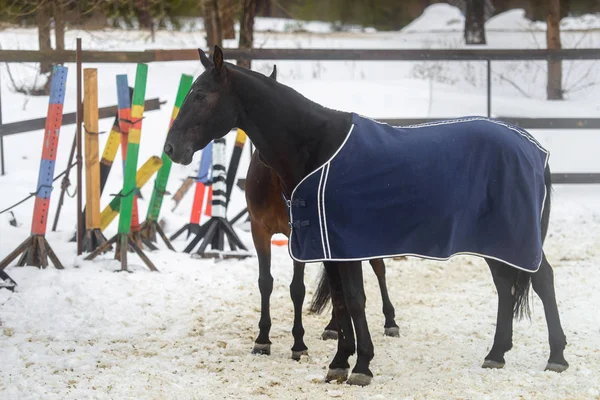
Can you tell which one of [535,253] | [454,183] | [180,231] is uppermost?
[454,183]

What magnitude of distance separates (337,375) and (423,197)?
1.07m

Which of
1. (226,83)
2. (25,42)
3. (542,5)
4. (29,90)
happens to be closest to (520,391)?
(226,83)

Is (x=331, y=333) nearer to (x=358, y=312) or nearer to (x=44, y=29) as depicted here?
(x=358, y=312)

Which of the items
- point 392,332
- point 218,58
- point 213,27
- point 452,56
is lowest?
point 392,332

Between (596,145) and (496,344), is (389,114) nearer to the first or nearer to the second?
(596,145)

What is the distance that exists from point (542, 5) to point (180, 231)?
643 inches

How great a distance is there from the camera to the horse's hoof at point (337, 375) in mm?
4334

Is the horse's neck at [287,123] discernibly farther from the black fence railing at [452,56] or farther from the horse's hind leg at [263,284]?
the black fence railing at [452,56]

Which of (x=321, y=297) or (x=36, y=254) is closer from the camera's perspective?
(x=321, y=297)

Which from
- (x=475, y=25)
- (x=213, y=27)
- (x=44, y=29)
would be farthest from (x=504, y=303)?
(x=475, y=25)

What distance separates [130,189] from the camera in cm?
648

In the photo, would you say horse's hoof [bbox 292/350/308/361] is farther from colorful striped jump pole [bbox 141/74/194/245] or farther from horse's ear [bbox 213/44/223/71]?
colorful striped jump pole [bbox 141/74/194/245]

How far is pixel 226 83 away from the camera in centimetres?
415

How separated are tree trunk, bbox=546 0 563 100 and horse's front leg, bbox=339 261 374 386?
28.1 feet
